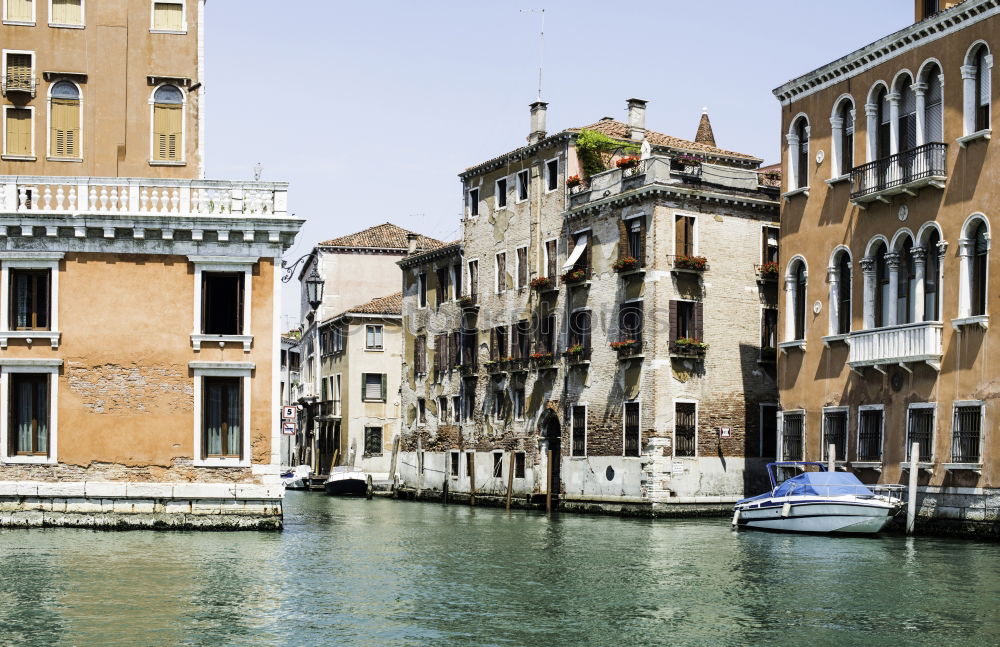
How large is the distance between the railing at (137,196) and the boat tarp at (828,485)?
11358mm

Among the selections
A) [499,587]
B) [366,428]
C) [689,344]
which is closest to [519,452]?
[689,344]

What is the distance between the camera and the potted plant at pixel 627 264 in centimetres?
3631

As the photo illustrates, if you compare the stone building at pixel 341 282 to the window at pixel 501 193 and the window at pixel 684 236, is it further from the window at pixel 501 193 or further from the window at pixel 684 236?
the window at pixel 684 236

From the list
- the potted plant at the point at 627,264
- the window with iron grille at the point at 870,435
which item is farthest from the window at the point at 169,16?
the window with iron grille at the point at 870,435

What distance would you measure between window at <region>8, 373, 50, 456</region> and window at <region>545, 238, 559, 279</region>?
18595mm

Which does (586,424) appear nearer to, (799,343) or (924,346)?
(799,343)

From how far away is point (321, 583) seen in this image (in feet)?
58.7

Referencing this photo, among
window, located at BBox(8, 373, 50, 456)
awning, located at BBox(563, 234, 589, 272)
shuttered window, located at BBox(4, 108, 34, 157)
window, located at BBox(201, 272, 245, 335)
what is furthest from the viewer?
awning, located at BBox(563, 234, 589, 272)

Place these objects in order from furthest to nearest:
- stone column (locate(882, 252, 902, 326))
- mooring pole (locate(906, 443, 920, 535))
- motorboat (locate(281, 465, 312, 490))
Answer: motorboat (locate(281, 465, 312, 490))
stone column (locate(882, 252, 902, 326))
mooring pole (locate(906, 443, 920, 535))

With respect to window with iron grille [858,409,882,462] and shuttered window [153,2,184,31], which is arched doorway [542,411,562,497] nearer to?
window with iron grille [858,409,882,462]

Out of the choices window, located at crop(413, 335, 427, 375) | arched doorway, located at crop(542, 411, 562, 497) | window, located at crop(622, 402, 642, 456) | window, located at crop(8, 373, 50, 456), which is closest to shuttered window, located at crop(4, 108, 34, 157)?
window, located at crop(8, 373, 50, 456)

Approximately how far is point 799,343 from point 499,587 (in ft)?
52.7

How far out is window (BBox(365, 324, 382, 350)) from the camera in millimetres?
57625

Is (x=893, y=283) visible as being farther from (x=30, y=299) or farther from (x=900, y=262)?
(x=30, y=299)
